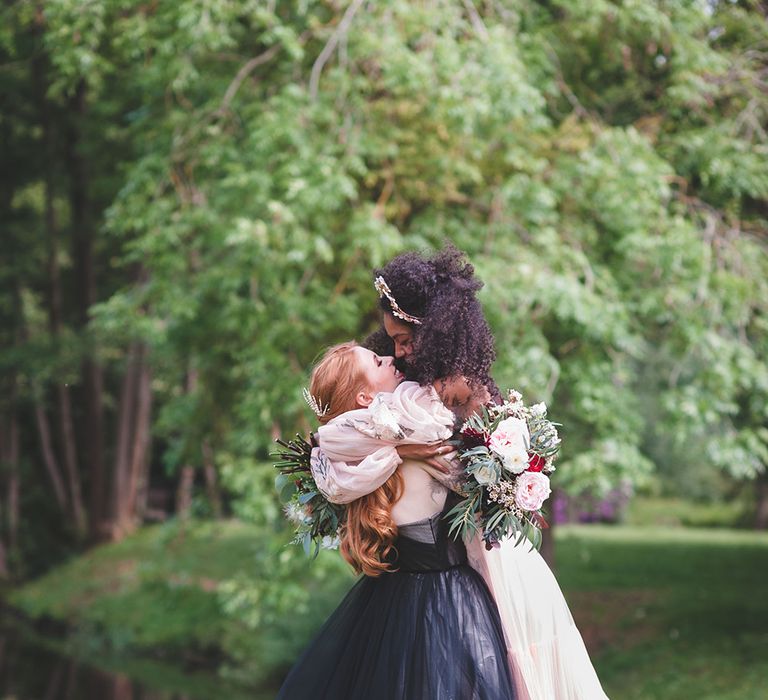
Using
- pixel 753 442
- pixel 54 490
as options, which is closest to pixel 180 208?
pixel 753 442

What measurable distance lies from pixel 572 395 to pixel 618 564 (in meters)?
8.10

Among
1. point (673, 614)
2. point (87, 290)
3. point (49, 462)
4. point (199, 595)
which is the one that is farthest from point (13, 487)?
point (673, 614)

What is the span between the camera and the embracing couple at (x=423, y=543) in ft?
10.8

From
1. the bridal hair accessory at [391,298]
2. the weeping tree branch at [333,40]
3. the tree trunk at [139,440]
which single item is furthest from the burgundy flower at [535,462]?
the tree trunk at [139,440]

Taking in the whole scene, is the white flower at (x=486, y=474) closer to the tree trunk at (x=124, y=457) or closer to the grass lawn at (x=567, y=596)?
the grass lawn at (x=567, y=596)

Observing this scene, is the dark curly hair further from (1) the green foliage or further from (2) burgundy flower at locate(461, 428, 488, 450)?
(1) the green foliage

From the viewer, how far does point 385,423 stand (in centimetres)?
322

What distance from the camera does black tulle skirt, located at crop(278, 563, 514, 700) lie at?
3.26m

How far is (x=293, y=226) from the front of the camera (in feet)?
23.9

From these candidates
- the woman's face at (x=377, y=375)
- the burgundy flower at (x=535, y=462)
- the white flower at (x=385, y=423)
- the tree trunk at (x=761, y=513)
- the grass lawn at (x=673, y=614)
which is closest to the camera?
the white flower at (x=385, y=423)

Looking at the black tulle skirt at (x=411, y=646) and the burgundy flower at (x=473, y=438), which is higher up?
the burgundy flower at (x=473, y=438)

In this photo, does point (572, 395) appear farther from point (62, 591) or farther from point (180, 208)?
point (62, 591)

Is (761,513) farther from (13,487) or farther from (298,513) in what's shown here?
(298,513)

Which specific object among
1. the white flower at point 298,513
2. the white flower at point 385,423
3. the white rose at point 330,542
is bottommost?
the white rose at point 330,542
